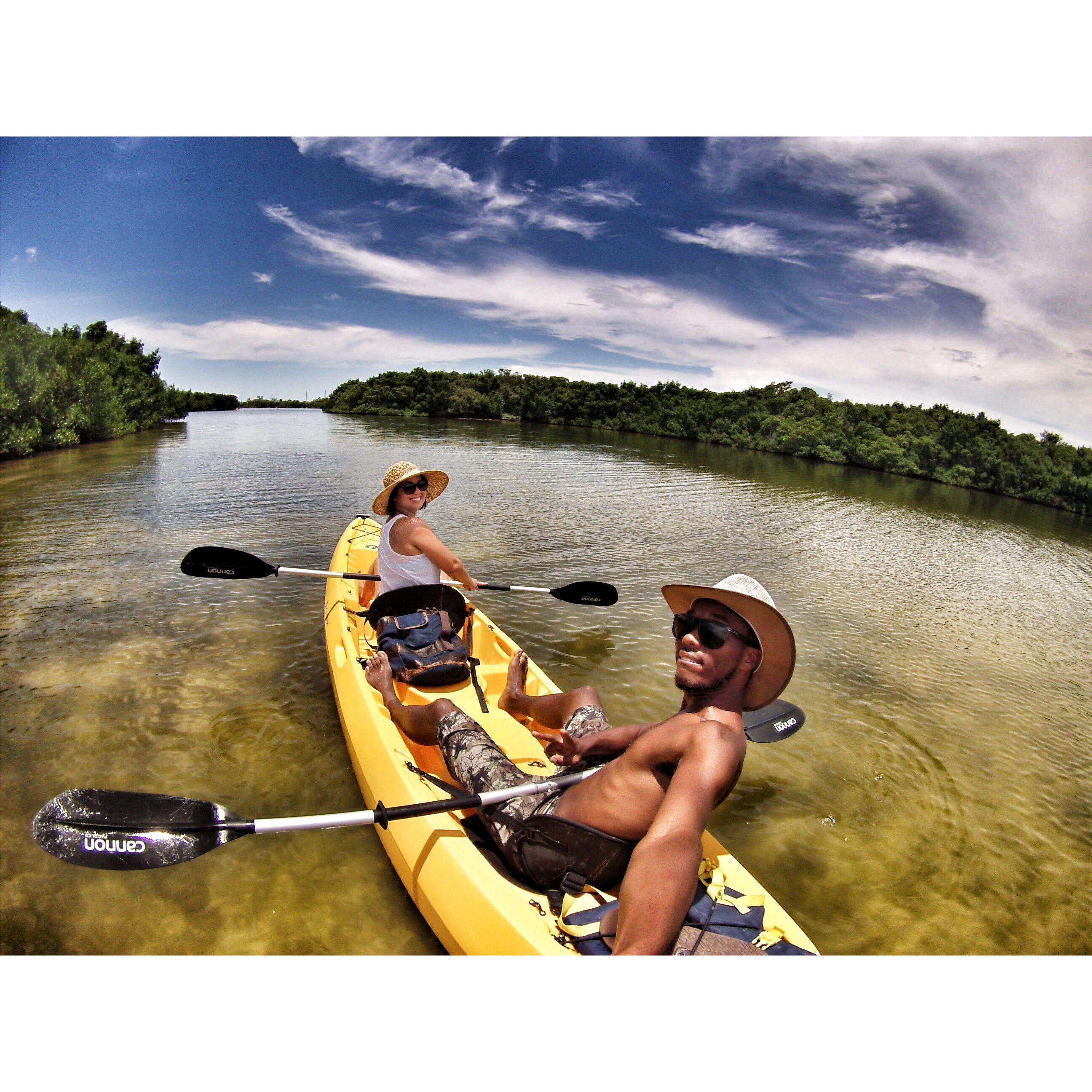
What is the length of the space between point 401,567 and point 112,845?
2.32m

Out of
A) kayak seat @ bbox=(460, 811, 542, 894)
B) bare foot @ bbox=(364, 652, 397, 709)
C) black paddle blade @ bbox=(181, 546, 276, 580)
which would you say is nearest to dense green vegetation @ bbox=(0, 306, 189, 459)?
black paddle blade @ bbox=(181, 546, 276, 580)

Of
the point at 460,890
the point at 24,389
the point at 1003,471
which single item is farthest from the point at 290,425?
the point at 460,890

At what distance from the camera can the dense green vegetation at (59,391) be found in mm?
18625

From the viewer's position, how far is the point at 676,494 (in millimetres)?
16156

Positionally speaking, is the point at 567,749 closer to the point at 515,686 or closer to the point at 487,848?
the point at 487,848

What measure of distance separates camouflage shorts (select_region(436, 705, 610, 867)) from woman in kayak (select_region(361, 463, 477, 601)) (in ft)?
4.44

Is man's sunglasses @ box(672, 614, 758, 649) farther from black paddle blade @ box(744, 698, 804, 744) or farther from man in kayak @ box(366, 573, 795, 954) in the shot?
black paddle blade @ box(744, 698, 804, 744)

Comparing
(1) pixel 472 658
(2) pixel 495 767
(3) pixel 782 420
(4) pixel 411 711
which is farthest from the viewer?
(3) pixel 782 420

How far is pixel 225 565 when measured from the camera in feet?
17.2

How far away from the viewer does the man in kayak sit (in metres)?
1.64

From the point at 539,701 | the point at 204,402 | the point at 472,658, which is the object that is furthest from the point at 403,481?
the point at 204,402

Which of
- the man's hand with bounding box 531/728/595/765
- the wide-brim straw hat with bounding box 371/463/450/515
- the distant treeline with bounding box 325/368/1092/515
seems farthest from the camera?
the distant treeline with bounding box 325/368/1092/515

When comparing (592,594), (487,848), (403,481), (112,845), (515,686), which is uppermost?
(403,481)

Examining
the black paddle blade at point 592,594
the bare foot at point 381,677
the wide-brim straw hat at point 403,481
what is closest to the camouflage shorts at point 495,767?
the bare foot at point 381,677
